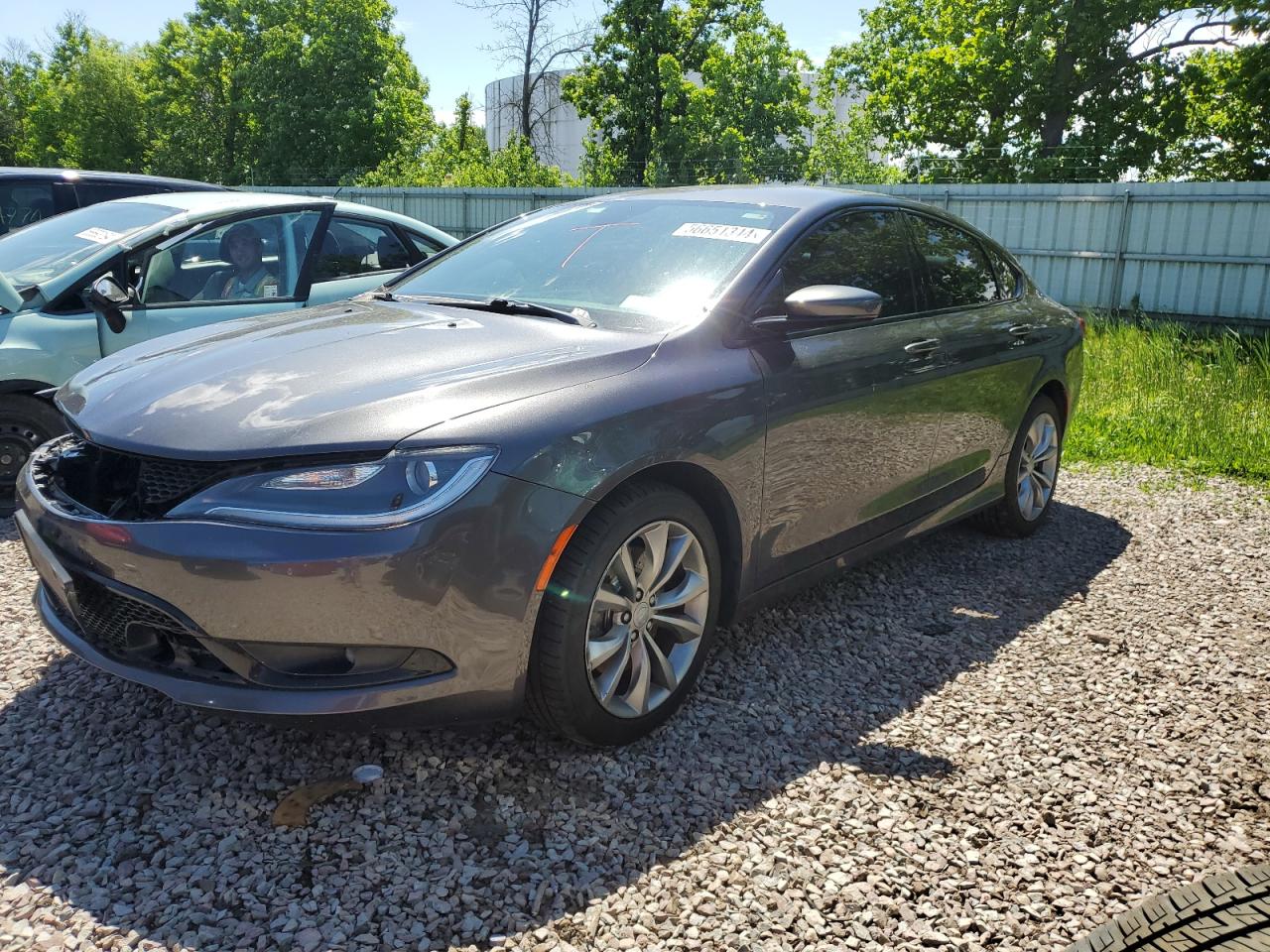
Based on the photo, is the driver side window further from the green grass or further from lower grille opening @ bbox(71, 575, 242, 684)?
the green grass

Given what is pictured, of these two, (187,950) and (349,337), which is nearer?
(187,950)

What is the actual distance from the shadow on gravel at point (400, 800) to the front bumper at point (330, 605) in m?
0.33

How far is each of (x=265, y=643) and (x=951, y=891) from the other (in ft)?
5.82

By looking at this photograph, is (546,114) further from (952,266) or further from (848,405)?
(848,405)

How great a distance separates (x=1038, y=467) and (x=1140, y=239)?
10578 millimetres

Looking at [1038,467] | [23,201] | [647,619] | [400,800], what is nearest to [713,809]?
[647,619]

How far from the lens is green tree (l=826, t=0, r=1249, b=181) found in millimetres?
27469

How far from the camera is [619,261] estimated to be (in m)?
3.69

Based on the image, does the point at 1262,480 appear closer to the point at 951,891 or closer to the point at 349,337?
the point at 951,891

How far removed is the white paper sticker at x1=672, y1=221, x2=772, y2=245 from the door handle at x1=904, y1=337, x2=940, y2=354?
32.3 inches

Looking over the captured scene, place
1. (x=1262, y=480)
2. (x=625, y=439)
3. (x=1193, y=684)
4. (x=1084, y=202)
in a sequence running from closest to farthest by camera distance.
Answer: (x=625, y=439) → (x=1193, y=684) → (x=1262, y=480) → (x=1084, y=202)

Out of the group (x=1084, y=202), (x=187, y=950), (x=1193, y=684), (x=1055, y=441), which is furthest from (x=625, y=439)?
(x=1084, y=202)

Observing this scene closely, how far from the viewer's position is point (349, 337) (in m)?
3.22

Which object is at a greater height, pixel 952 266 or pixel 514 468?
pixel 952 266
